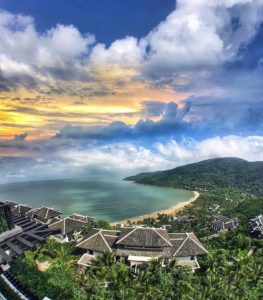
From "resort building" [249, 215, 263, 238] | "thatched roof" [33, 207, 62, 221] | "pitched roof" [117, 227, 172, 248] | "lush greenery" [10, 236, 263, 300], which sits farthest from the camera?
"thatched roof" [33, 207, 62, 221]

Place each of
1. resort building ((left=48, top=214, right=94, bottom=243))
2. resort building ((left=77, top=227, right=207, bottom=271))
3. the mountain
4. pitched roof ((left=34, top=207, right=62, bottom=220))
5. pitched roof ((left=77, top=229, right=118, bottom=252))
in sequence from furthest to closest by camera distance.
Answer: the mountain < pitched roof ((left=34, top=207, right=62, bottom=220)) < resort building ((left=48, top=214, right=94, bottom=243)) < pitched roof ((left=77, top=229, right=118, bottom=252)) < resort building ((left=77, top=227, right=207, bottom=271))

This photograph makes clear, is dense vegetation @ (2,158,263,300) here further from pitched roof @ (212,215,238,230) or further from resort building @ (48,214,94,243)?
pitched roof @ (212,215,238,230)

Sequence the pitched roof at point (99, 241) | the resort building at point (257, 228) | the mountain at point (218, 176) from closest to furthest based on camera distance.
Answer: the pitched roof at point (99, 241)
the resort building at point (257, 228)
the mountain at point (218, 176)

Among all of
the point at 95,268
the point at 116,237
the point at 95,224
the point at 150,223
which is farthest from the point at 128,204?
the point at 95,268

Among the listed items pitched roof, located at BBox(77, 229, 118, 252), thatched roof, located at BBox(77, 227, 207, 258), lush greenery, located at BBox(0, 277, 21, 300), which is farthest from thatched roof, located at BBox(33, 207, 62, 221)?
lush greenery, located at BBox(0, 277, 21, 300)

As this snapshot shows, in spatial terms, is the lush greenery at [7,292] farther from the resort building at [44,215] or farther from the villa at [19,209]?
the villa at [19,209]

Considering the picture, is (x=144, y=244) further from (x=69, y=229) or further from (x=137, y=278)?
(x=69, y=229)

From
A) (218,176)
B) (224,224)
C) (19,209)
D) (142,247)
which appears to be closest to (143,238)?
(142,247)

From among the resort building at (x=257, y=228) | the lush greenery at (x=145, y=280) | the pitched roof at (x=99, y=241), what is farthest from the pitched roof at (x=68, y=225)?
the resort building at (x=257, y=228)
